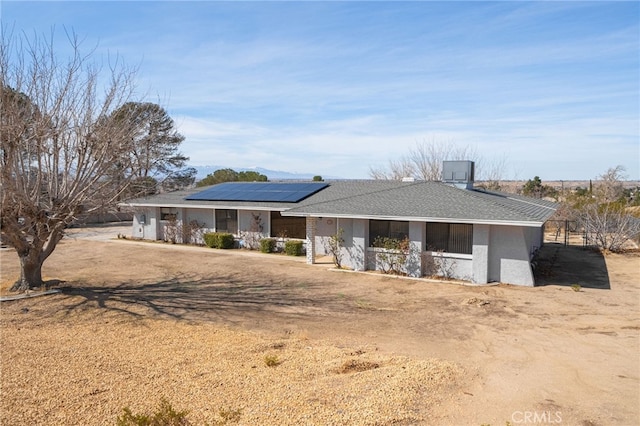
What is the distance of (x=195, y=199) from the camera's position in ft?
82.9

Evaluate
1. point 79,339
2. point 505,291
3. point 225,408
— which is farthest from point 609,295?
point 79,339

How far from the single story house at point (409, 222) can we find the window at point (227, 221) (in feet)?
0.18

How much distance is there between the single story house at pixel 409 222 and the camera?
15102 millimetres

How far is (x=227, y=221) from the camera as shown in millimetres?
24672

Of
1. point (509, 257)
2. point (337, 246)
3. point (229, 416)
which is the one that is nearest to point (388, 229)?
point (337, 246)

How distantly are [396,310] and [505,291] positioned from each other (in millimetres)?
4263

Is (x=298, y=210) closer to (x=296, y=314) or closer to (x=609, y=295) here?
(x=296, y=314)

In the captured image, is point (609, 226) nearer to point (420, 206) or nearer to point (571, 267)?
point (571, 267)

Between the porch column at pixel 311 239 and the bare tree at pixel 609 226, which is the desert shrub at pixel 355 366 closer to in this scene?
the porch column at pixel 311 239

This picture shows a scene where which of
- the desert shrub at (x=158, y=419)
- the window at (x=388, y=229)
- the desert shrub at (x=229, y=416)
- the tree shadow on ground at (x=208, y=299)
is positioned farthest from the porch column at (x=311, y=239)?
the desert shrub at (x=158, y=419)

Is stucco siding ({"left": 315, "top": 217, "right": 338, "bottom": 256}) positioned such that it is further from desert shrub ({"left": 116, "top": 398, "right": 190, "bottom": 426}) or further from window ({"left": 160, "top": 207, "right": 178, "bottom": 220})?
desert shrub ({"left": 116, "top": 398, "right": 190, "bottom": 426})

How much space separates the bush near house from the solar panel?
2.03 meters

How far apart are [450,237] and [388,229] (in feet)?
7.89

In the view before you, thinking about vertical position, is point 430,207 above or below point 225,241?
above
